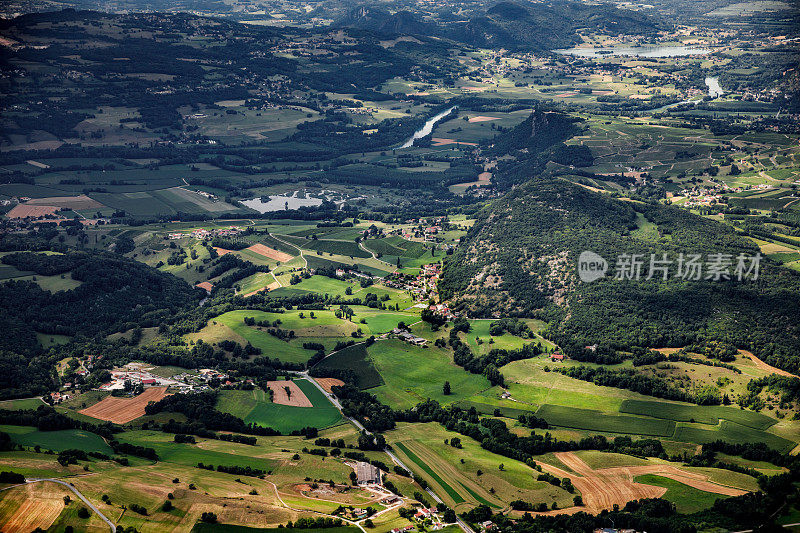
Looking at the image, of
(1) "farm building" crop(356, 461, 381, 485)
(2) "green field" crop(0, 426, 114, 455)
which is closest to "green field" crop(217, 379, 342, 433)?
(1) "farm building" crop(356, 461, 381, 485)

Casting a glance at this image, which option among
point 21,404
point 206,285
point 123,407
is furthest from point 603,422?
point 206,285

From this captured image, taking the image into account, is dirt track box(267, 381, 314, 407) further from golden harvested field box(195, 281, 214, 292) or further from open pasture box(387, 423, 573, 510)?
golden harvested field box(195, 281, 214, 292)

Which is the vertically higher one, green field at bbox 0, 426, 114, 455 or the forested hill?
the forested hill

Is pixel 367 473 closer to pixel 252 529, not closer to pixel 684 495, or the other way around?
pixel 252 529

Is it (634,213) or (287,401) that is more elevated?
(634,213)

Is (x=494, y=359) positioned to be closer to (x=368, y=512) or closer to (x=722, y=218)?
(x=368, y=512)

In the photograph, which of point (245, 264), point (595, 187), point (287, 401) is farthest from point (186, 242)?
point (595, 187)
